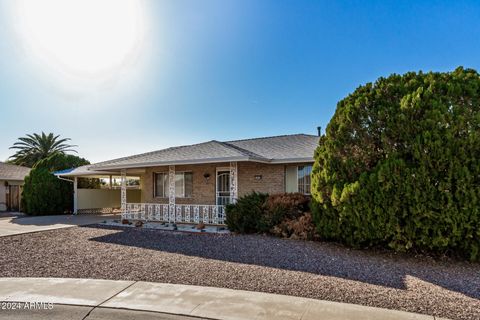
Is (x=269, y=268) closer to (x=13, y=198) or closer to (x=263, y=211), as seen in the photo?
(x=263, y=211)

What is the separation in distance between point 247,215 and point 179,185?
5401mm

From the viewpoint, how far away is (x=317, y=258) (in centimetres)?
717

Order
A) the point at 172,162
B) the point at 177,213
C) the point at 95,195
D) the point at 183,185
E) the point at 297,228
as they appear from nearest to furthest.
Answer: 1. the point at 297,228
2. the point at 172,162
3. the point at 177,213
4. the point at 183,185
5. the point at 95,195

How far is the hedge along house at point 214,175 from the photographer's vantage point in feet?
41.0

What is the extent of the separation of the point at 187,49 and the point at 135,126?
5768 millimetres

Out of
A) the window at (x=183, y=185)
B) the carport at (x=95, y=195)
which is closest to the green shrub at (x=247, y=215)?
the window at (x=183, y=185)

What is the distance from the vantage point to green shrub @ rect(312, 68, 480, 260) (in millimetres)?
6500

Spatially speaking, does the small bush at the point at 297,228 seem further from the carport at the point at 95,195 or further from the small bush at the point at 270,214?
the carport at the point at 95,195

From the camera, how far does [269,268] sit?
648 cm

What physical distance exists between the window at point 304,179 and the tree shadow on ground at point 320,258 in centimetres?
353

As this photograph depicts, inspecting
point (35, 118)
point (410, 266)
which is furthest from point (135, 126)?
point (410, 266)

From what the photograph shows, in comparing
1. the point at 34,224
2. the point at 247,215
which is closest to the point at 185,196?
the point at 247,215

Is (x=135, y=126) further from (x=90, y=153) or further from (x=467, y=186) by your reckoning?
(x=90, y=153)

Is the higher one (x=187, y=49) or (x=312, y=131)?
(x=187, y=49)
